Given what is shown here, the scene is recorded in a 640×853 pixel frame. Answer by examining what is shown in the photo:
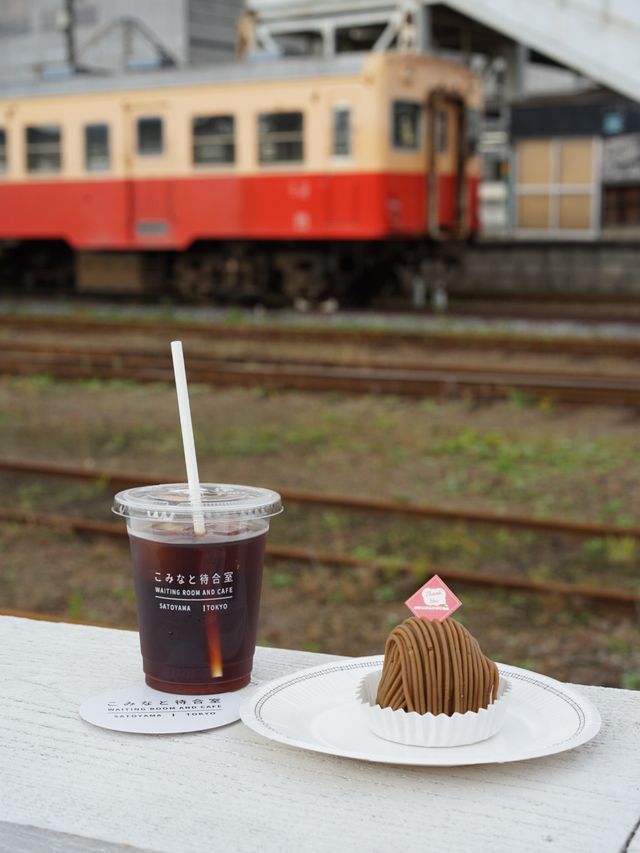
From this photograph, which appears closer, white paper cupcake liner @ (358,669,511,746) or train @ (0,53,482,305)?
white paper cupcake liner @ (358,669,511,746)

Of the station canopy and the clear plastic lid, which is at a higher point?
the station canopy

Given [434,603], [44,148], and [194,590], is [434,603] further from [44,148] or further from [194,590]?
[44,148]

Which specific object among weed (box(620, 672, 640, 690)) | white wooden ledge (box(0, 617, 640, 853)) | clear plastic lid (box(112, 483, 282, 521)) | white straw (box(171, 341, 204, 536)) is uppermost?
white straw (box(171, 341, 204, 536))

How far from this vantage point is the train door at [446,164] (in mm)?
17375

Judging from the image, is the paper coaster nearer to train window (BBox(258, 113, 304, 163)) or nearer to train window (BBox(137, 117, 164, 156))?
train window (BBox(258, 113, 304, 163))

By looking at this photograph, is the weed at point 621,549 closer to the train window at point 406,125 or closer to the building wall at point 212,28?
the train window at point 406,125

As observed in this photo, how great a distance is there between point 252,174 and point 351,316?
2320mm

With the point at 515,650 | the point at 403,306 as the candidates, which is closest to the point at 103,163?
the point at 403,306

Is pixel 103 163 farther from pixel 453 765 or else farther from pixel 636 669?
pixel 453 765

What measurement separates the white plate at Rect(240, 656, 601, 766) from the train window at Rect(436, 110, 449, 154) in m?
16.3

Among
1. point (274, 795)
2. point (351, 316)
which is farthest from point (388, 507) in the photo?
point (351, 316)

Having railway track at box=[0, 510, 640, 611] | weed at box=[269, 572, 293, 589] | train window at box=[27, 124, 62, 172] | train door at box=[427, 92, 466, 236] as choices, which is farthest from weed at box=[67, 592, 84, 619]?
train window at box=[27, 124, 62, 172]

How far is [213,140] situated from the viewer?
17.1 m

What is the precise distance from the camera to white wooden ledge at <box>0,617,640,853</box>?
136 cm
